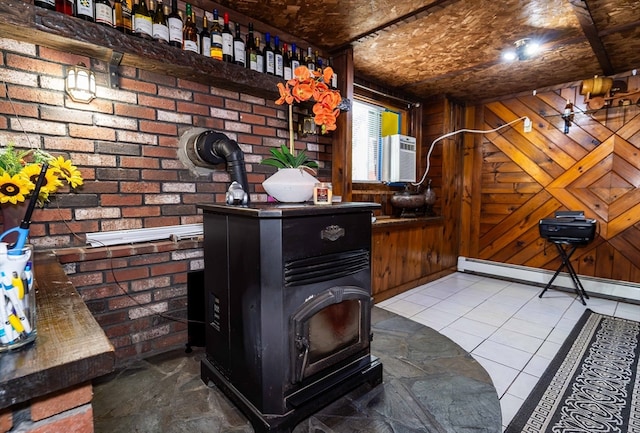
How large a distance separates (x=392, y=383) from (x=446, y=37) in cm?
261

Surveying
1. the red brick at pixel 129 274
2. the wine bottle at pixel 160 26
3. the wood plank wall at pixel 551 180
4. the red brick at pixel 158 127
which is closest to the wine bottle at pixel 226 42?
the wine bottle at pixel 160 26

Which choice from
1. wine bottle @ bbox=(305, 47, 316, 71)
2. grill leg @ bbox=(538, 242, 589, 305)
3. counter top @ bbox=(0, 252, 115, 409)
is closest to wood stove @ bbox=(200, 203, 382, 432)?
counter top @ bbox=(0, 252, 115, 409)

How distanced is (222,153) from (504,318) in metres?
2.81

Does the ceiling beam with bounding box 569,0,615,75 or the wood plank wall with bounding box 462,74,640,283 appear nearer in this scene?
the ceiling beam with bounding box 569,0,615,75

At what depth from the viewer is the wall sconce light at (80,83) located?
1.71 meters

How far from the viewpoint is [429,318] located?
2.93m

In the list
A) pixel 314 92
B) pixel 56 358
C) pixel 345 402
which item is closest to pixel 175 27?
pixel 314 92

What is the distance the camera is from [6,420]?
605 millimetres

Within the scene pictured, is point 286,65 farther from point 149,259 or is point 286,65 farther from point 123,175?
point 149,259

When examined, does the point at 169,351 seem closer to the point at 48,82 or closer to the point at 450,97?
the point at 48,82

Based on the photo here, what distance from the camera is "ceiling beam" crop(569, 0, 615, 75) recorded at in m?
2.14

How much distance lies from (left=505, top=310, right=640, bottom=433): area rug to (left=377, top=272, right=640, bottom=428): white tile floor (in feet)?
0.22

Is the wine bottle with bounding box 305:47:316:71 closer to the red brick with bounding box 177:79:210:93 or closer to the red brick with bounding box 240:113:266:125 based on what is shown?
the red brick with bounding box 240:113:266:125

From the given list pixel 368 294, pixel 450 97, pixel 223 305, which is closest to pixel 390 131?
pixel 450 97
